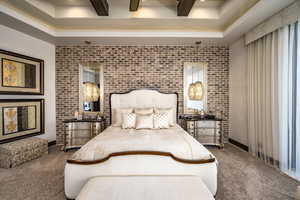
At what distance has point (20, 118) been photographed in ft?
11.1

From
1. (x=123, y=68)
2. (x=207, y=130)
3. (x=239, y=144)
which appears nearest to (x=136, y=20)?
(x=123, y=68)

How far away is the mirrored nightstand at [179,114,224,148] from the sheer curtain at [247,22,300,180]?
0.74 metres

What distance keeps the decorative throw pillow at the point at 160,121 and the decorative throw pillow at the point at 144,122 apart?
94mm

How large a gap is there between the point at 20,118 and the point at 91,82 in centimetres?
187

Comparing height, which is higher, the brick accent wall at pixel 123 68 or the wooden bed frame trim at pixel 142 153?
the brick accent wall at pixel 123 68

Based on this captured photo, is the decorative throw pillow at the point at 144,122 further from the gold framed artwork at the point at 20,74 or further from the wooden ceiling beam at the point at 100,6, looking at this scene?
the gold framed artwork at the point at 20,74

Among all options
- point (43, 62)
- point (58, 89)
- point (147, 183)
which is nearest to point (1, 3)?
point (43, 62)

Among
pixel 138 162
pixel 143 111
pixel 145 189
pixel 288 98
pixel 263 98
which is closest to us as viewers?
pixel 145 189

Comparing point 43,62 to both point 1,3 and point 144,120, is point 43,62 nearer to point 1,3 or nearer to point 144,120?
point 1,3

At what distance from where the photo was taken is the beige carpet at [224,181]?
6.60 feet

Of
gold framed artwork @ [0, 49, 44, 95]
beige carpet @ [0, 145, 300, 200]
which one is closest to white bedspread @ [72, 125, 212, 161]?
beige carpet @ [0, 145, 300, 200]

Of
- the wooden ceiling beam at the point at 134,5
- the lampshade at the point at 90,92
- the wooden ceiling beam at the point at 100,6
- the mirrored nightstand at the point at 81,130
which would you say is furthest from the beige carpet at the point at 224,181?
the wooden ceiling beam at the point at 134,5

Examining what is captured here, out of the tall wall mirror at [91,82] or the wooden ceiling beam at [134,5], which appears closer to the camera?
the wooden ceiling beam at [134,5]

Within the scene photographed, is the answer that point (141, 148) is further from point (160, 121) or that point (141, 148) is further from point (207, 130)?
point (207, 130)
